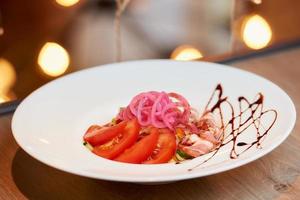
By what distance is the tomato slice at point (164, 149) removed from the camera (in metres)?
0.80

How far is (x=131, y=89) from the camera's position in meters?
1.04

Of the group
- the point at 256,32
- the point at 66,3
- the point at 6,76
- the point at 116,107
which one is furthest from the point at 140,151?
the point at 66,3

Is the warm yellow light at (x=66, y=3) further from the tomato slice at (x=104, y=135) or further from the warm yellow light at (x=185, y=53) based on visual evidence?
the tomato slice at (x=104, y=135)

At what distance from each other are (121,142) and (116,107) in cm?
20

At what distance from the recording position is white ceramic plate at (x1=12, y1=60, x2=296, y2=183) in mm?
733

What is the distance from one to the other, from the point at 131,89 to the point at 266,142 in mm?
355

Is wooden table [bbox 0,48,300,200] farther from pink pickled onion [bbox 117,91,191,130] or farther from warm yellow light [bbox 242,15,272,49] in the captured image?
warm yellow light [bbox 242,15,272,49]

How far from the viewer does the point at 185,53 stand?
1.60m

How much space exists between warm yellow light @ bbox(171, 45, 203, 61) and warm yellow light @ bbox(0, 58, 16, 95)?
1.69ft

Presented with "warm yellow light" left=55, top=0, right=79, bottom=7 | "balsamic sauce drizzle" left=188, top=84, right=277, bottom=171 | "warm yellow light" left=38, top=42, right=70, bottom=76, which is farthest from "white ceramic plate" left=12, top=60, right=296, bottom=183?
"warm yellow light" left=55, top=0, right=79, bottom=7

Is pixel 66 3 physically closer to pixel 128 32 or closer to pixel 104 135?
pixel 128 32

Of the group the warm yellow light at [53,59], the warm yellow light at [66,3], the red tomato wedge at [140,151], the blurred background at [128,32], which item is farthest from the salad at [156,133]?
the warm yellow light at [66,3]

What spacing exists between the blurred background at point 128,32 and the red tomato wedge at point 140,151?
526 millimetres

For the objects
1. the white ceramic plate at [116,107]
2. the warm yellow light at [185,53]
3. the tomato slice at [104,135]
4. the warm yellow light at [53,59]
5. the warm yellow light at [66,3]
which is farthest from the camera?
the warm yellow light at [66,3]
